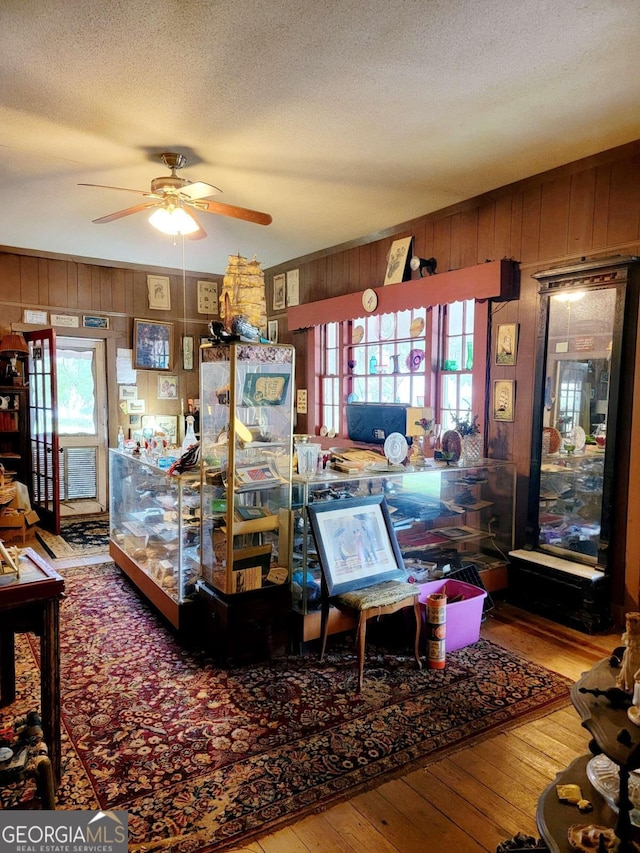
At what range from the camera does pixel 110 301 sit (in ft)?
21.0

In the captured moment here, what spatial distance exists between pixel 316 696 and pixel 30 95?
3.24 metres

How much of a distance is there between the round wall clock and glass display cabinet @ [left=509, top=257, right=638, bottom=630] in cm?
163

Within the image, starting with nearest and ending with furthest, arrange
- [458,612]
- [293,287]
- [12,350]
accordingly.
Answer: [458,612] → [12,350] → [293,287]

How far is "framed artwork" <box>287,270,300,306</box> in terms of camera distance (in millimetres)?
6223

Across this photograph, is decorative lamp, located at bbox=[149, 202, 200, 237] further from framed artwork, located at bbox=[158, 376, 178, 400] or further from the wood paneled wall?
framed artwork, located at bbox=[158, 376, 178, 400]

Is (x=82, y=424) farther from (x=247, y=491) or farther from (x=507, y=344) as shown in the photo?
(x=507, y=344)

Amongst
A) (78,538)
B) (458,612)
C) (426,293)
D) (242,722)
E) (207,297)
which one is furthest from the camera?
(207,297)

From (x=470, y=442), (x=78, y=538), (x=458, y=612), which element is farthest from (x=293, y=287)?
(x=458, y=612)

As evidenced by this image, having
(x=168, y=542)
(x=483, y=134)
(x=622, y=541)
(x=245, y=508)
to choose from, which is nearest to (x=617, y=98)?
(x=483, y=134)

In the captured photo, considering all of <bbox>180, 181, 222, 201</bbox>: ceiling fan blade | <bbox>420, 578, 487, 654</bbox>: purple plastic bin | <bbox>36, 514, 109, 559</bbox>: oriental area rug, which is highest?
<bbox>180, 181, 222, 201</bbox>: ceiling fan blade

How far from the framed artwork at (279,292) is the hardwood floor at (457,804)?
5.09 metres

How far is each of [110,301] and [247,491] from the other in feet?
14.5

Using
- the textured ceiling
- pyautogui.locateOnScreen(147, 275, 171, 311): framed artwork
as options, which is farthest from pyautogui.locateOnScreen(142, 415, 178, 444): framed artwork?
the textured ceiling

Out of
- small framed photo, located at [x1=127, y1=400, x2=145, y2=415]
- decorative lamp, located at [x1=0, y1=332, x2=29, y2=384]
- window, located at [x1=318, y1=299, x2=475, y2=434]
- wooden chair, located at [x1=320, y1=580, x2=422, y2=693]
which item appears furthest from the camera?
small framed photo, located at [x1=127, y1=400, x2=145, y2=415]
